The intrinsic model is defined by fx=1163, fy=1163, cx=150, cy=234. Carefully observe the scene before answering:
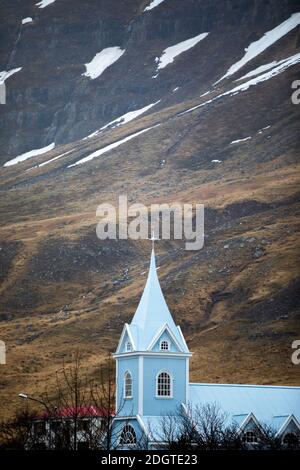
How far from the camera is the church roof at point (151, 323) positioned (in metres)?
77.2

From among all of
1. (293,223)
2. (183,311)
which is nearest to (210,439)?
(183,311)

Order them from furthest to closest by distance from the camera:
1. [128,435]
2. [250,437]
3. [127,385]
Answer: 1. [127,385]
2. [250,437]
3. [128,435]

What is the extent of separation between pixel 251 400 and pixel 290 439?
685cm

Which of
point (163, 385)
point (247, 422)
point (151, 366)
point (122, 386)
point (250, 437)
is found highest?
point (151, 366)

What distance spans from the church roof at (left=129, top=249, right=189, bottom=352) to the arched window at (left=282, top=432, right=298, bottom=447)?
9.15 m

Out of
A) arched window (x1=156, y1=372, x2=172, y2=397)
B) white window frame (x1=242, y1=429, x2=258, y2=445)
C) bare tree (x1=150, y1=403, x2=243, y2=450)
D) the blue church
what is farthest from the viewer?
arched window (x1=156, y1=372, x2=172, y2=397)

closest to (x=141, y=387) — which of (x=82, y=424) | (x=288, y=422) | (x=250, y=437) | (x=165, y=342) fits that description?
(x=165, y=342)

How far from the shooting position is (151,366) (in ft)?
251

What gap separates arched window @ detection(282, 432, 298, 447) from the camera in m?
67.9

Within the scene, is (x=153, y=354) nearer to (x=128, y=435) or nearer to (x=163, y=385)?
(x=163, y=385)

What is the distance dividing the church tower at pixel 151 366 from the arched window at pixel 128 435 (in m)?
1.12

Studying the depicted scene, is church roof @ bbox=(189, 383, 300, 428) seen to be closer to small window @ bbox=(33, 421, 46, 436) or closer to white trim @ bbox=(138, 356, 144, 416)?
white trim @ bbox=(138, 356, 144, 416)

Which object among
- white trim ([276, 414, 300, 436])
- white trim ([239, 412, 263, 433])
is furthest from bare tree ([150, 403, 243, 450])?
white trim ([276, 414, 300, 436])

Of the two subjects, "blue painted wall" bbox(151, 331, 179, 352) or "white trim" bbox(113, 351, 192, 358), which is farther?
"blue painted wall" bbox(151, 331, 179, 352)
